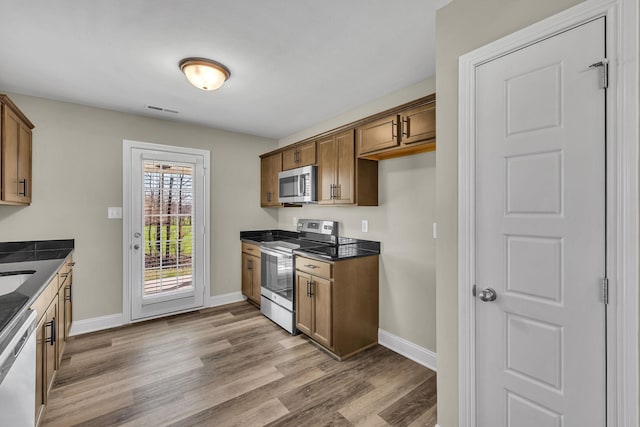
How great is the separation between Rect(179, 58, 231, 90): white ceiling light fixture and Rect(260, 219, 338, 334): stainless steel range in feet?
5.85

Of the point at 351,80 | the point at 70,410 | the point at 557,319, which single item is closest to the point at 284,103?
the point at 351,80

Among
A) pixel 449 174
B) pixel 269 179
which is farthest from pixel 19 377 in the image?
pixel 269 179

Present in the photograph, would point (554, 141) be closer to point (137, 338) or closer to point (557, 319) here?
point (557, 319)

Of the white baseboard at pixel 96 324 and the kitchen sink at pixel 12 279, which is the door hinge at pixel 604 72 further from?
the white baseboard at pixel 96 324

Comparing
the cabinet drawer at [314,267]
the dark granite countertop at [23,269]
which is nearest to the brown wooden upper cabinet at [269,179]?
the cabinet drawer at [314,267]

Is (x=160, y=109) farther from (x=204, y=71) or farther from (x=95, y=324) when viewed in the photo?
(x=95, y=324)

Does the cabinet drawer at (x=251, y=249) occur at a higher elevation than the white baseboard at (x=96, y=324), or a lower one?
higher

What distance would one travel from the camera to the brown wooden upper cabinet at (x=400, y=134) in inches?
89.5

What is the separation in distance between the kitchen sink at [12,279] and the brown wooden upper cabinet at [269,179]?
2.63m

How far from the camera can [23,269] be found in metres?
1.96

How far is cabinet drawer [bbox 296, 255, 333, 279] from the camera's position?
2.72 meters

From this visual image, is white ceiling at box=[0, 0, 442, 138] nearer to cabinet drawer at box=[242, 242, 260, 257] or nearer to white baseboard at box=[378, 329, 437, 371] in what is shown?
cabinet drawer at box=[242, 242, 260, 257]

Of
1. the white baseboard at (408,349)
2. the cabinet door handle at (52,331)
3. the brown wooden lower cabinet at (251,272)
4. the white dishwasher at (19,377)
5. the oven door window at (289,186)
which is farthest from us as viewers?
the brown wooden lower cabinet at (251,272)

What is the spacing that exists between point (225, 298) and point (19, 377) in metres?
3.05
